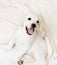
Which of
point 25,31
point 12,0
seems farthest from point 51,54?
point 12,0

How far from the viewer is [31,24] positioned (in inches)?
50.3

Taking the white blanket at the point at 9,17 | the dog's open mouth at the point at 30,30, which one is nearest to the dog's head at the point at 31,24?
the dog's open mouth at the point at 30,30

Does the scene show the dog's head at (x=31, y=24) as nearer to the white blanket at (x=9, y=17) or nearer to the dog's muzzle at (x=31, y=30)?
the dog's muzzle at (x=31, y=30)

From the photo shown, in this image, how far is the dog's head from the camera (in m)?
1.28

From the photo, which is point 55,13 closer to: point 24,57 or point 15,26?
point 15,26

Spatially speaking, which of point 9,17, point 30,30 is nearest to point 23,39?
point 30,30

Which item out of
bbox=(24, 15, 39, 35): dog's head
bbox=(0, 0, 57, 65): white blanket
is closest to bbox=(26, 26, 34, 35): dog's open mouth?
bbox=(24, 15, 39, 35): dog's head

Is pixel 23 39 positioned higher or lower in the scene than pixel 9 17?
lower

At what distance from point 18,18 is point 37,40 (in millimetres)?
335

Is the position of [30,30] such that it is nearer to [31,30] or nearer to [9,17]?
[31,30]

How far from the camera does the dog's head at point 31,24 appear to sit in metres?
1.28

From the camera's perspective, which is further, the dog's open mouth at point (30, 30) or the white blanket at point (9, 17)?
the white blanket at point (9, 17)

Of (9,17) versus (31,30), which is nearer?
(31,30)

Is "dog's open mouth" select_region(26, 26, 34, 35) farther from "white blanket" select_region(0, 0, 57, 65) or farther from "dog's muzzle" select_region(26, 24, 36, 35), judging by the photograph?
"white blanket" select_region(0, 0, 57, 65)
